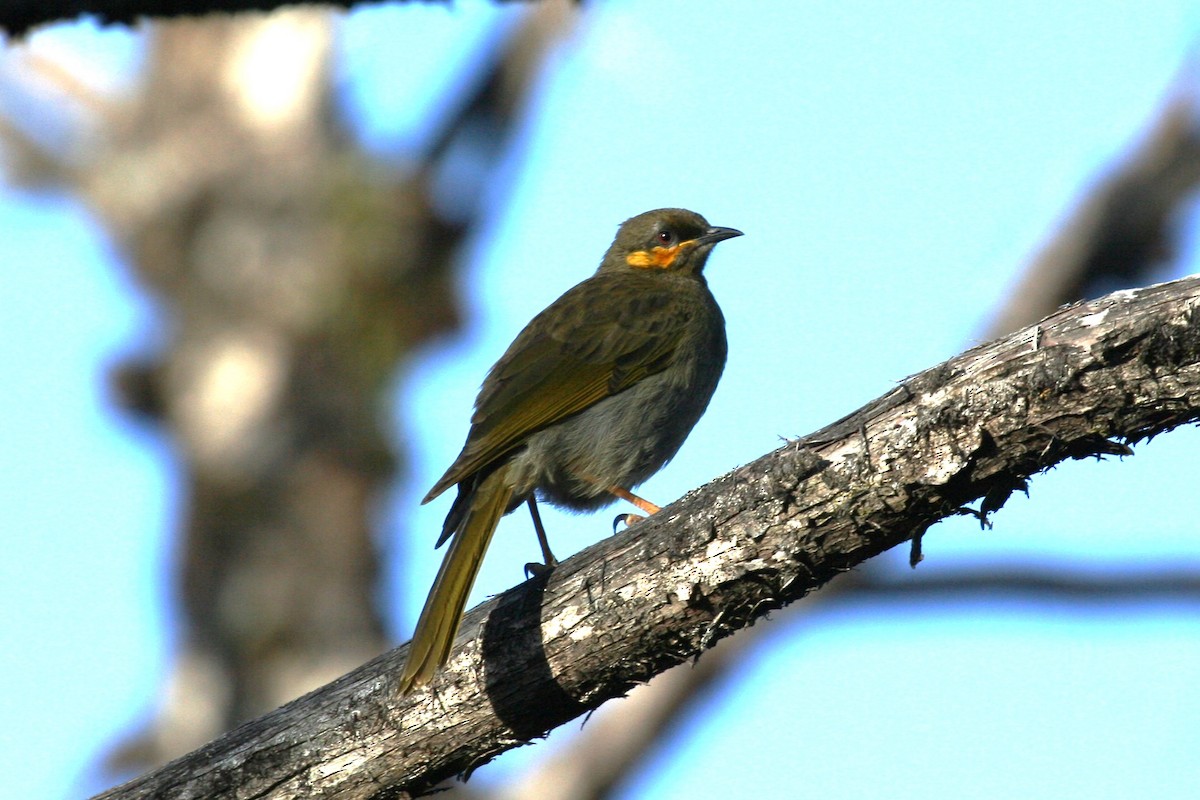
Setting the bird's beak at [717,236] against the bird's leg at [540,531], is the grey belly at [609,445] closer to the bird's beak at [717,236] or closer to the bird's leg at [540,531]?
the bird's leg at [540,531]

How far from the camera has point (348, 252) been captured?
13.0m

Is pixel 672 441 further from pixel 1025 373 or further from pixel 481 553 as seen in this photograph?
pixel 1025 373

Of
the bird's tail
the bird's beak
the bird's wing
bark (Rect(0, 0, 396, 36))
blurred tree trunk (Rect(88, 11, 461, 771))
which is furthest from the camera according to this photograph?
blurred tree trunk (Rect(88, 11, 461, 771))

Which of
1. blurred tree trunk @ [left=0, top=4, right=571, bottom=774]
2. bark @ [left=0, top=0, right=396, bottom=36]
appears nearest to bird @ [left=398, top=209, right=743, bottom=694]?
bark @ [left=0, top=0, right=396, bottom=36]

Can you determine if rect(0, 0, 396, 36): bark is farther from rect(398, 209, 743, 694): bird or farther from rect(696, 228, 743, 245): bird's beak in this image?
rect(696, 228, 743, 245): bird's beak

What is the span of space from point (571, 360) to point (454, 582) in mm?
1871

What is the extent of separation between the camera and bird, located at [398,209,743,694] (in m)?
5.93

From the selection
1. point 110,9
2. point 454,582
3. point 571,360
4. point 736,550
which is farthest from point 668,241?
point 736,550

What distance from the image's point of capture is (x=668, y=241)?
8328 mm

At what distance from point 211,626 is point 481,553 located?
6576 mm

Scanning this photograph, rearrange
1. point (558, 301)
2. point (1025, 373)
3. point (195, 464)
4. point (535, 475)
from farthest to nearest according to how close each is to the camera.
→ point (195, 464) < point (558, 301) < point (535, 475) < point (1025, 373)

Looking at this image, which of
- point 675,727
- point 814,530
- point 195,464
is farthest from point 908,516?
point 195,464

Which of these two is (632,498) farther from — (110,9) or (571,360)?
(110,9)

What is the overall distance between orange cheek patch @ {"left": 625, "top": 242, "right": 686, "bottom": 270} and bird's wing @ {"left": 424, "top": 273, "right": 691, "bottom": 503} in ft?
2.45
